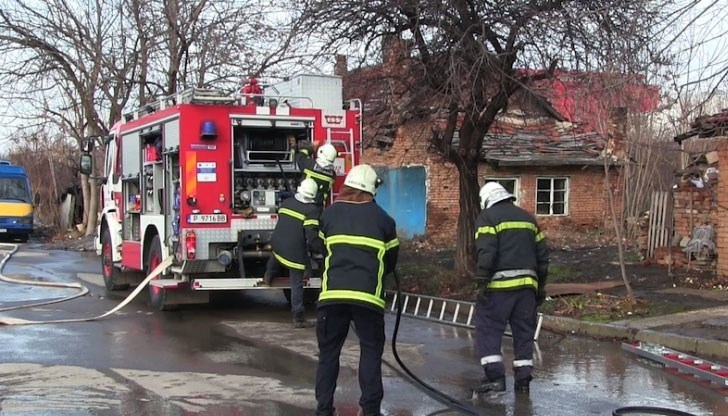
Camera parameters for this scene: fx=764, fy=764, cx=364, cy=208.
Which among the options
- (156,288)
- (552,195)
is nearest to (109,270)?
(156,288)

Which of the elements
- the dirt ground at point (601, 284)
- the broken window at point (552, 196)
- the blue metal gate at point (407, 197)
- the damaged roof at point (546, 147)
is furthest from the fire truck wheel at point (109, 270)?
the broken window at point (552, 196)

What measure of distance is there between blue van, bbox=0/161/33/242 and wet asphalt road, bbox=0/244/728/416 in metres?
19.6

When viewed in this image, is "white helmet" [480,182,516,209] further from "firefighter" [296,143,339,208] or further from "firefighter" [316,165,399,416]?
"firefighter" [296,143,339,208]

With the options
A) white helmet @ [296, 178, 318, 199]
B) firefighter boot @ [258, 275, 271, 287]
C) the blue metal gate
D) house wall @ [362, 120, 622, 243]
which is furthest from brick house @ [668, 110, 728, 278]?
the blue metal gate

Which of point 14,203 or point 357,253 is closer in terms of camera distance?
point 357,253

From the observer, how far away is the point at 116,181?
Answer: 12.9 meters

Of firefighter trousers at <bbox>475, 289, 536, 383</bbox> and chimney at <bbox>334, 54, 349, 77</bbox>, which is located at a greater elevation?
chimney at <bbox>334, 54, 349, 77</bbox>

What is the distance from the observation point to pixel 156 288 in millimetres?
10969

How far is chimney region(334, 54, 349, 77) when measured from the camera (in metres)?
11.9

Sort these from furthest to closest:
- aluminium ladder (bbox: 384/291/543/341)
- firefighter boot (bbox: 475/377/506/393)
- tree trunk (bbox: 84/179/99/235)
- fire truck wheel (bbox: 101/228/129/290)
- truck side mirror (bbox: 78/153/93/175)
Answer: tree trunk (bbox: 84/179/99/235) < truck side mirror (bbox: 78/153/93/175) < fire truck wheel (bbox: 101/228/129/290) < aluminium ladder (bbox: 384/291/543/341) < firefighter boot (bbox: 475/377/506/393)

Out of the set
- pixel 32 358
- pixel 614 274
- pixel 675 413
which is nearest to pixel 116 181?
pixel 32 358

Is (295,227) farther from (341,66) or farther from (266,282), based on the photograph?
(341,66)

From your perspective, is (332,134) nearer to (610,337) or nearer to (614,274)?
(610,337)

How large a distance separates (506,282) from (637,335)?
3.19 meters
